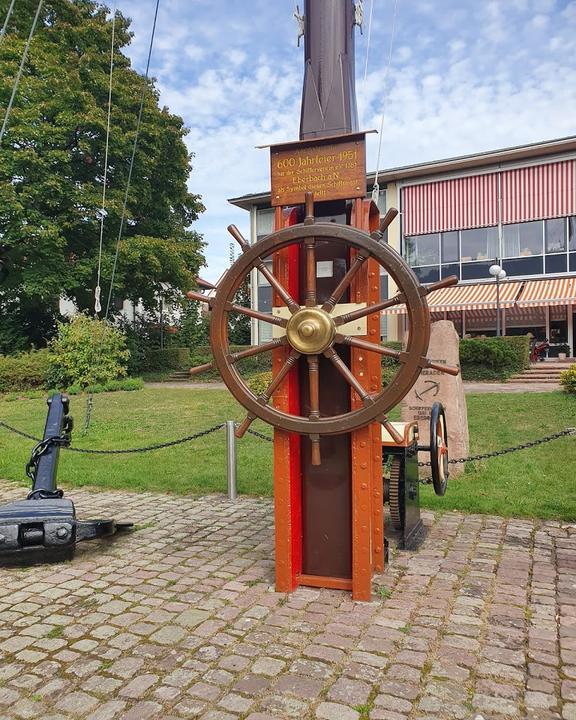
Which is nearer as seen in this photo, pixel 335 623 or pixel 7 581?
pixel 335 623

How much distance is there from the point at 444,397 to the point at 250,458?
109 inches

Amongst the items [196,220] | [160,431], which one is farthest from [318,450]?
[196,220]

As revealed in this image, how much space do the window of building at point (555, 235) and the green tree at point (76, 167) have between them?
13.9m

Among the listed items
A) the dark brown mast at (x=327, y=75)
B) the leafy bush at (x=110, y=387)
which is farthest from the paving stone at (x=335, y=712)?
the leafy bush at (x=110, y=387)

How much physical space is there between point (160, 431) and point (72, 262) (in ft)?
43.9

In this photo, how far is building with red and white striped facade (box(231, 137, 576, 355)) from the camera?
76.1ft

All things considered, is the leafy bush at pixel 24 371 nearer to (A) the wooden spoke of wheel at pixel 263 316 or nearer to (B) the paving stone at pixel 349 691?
(A) the wooden spoke of wheel at pixel 263 316

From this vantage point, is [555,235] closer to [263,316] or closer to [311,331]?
[263,316]

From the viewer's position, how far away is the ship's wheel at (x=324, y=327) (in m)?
3.59

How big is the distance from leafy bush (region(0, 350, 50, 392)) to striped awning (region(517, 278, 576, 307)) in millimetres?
16623

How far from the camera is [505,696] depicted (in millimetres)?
2697

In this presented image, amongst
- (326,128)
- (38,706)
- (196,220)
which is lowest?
(38,706)

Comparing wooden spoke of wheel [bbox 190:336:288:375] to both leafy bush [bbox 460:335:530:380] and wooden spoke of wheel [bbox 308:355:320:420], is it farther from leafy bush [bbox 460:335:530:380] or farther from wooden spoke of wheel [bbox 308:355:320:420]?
leafy bush [bbox 460:335:530:380]

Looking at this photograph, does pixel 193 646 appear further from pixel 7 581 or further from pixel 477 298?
pixel 477 298
